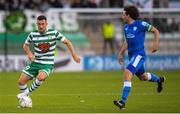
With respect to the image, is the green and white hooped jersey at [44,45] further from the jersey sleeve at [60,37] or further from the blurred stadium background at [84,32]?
the blurred stadium background at [84,32]

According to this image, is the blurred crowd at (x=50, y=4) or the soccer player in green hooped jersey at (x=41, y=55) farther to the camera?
the blurred crowd at (x=50, y=4)

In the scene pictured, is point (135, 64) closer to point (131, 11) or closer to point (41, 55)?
point (131, 11)

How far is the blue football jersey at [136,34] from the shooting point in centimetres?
1741

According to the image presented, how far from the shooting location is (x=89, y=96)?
69.4 feet

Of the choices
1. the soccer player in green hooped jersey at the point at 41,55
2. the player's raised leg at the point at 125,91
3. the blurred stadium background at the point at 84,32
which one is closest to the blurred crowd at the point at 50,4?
the blurred stadium background at the point at 84,32

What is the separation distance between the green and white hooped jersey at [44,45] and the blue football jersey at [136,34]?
1.57 metres

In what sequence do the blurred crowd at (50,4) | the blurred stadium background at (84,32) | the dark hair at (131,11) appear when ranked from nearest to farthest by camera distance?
the dark hair at (131,11) → the blurred stadium background at (84,32) → the blurred crowd at (50,4)

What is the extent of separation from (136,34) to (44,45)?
2173mm

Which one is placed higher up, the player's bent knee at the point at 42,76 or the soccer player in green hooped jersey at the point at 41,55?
the soccer player in green hooped jersey at the point at 41,55

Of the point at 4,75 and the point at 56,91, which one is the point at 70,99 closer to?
the point at 56,91

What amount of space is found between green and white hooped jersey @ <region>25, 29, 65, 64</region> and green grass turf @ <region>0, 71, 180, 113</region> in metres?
1.15

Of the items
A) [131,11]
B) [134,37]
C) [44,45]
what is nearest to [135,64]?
[134,37]

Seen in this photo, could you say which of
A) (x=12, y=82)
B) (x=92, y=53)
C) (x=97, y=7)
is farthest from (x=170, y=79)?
(x=97, y=7)

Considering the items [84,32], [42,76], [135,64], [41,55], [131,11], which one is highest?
[131,11]
